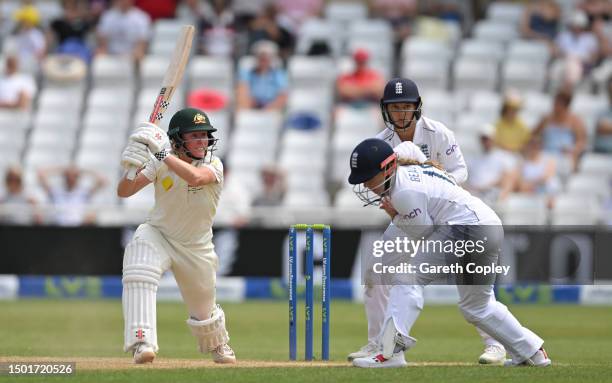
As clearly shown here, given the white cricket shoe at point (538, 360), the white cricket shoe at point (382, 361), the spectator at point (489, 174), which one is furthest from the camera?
the spectator at point (489, 174)

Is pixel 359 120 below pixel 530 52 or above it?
below

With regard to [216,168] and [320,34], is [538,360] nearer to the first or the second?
[216,168]

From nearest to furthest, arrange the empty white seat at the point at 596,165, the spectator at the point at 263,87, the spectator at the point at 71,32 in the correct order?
the empty white seat at the point at 596,165, the spectator at the point at 263,87, the spectator at the point at 71,32

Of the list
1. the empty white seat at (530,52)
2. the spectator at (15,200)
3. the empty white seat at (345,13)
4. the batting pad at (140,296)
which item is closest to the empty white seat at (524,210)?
the empty white seat at (530,52)

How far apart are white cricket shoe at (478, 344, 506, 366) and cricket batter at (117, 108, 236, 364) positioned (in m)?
1.45

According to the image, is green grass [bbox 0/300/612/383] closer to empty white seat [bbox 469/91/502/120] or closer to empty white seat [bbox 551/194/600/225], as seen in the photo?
empty white seat [bbox 551/194/600/225]

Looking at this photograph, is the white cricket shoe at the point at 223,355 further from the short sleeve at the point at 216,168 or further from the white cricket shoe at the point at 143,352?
the short sleeve at the point at 216,168

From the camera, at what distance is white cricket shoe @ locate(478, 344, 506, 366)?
23.7ft

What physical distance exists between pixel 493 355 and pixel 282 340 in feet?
8.19

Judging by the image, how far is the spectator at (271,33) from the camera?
49.3 feet

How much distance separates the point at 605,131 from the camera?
13789 mm

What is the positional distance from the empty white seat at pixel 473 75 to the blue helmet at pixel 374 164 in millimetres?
8363

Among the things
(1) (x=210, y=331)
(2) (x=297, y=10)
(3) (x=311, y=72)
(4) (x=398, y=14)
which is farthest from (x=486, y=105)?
(1) (x=210, y=331)

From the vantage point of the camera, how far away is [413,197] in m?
6.45
